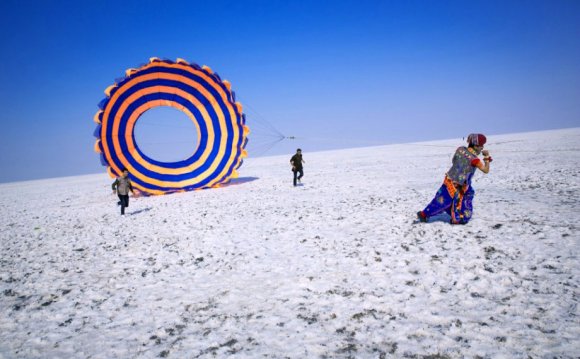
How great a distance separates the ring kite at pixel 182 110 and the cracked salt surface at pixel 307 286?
5.03 m

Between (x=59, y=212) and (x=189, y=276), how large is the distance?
11.0m

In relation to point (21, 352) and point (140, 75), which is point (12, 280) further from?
point (140, 75)

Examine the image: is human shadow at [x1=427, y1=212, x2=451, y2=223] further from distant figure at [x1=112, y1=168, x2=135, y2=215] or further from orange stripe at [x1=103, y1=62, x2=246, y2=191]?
distant figure at [x1=112, y1=168, x2=135, y2=215]

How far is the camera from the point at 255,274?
5.28m

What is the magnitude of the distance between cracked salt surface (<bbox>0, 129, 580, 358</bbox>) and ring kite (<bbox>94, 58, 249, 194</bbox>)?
16.5ft

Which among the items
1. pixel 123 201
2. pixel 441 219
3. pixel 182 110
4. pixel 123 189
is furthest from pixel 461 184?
pixel 182 110

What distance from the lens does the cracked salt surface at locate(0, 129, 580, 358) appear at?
3.35 m

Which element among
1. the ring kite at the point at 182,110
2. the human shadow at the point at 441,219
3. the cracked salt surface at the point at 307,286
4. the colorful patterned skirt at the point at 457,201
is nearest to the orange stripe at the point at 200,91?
the ring kite at the point at 182,110

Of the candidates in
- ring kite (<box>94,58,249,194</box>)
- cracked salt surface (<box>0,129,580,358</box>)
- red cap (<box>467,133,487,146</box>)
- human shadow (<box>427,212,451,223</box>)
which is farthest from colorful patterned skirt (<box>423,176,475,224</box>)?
ring kite (<box>94,58,249,194</box>)

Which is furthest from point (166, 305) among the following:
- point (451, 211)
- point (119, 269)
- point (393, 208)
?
point (393, 208)

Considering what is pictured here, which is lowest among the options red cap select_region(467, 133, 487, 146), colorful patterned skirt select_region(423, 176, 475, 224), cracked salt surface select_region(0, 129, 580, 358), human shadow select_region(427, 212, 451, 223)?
cracked salt surface select_region(0, 129, 580, 358)

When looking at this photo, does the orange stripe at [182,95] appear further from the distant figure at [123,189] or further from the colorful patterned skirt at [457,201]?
the colorful patterned skirt at [457,201]

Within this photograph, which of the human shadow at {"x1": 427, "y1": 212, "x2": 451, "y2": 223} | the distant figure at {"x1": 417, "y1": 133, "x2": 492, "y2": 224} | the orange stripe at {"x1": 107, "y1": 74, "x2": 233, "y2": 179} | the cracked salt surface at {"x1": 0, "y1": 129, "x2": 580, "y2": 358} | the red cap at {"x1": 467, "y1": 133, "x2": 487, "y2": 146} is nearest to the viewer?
the cracked salt surface at {"x1": 0, "y1": 129, "x2": 580, "y2": 358}

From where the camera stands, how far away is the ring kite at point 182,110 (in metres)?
13.0
